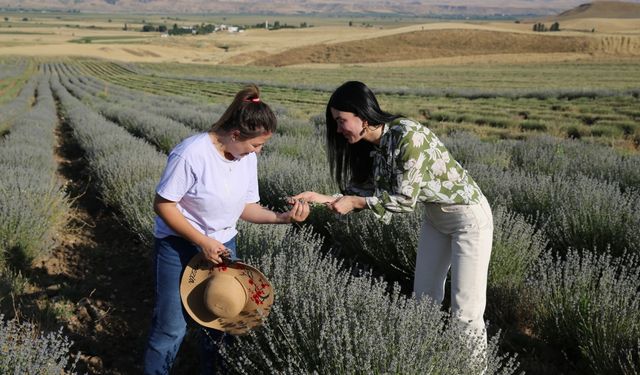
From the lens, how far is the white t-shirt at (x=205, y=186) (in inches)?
87.7

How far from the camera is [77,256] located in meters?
5.06

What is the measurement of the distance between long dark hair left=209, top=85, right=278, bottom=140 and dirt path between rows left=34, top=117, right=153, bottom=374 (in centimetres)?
179

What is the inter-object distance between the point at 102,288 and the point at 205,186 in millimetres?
2547

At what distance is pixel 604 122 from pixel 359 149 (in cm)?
1311

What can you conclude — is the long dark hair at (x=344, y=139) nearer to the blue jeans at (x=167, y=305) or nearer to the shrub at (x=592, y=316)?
the blue jeans at (x=167, y=305)

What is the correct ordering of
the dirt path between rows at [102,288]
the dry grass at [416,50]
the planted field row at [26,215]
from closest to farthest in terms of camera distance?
1. the dirt path between rows at [102,288]
2. the planted field row at [26,215]
3. the dry grass at [416,50]

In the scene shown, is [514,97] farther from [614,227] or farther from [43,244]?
[43,244]

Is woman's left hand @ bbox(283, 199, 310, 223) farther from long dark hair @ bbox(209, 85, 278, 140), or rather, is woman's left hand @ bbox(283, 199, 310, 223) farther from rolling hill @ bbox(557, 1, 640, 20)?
rolling hill @ bbox(557, 1, 640, 20)

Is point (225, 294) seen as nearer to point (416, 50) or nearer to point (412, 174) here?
point (412, 174)

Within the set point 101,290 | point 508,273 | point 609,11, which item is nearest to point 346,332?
point 508,273

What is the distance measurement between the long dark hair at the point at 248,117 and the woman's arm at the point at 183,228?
41cm

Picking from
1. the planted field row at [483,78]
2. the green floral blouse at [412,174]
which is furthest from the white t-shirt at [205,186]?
the planted field row at [483,78]

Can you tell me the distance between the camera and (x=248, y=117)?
2.26 meters

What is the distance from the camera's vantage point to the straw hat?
7.73 feet
